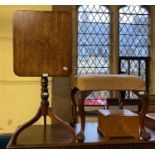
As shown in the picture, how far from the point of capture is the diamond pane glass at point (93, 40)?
4.18 meters

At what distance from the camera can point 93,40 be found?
4238 millimetres

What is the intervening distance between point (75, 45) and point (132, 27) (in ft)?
2.97

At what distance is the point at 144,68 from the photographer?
4238 mm

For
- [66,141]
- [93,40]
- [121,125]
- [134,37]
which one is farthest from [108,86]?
[134,37]

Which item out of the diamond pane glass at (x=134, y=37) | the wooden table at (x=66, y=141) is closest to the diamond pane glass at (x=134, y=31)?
the diamond pane glass at (x=134, y=37)

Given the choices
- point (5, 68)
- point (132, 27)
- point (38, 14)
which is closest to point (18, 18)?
point (38, 14)

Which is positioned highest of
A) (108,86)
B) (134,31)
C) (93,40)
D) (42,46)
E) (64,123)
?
(134,31)

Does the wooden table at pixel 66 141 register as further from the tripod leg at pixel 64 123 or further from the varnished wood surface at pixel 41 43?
the varnished wood surface at pixel 41 43

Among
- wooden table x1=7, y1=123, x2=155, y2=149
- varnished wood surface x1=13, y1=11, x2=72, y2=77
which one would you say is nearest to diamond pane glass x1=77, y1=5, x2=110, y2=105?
wooden table x1=7, y1=123, x2=155, y2=149

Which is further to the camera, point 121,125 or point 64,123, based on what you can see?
point 121,125

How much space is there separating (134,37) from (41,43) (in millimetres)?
2514

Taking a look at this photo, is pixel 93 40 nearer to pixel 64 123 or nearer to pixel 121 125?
pixel 121 125

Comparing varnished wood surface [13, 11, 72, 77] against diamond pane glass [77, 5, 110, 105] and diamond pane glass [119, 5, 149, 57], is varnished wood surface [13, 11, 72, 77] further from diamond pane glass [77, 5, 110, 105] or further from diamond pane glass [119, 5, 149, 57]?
diamond pane glass [119, 5, 149, 57]

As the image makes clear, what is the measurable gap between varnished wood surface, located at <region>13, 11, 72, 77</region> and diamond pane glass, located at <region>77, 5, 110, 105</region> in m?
2.10
